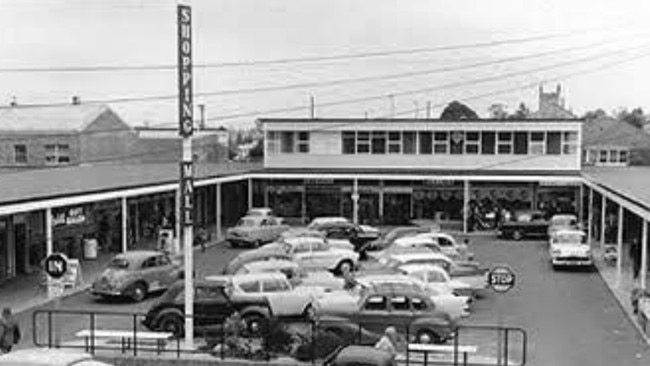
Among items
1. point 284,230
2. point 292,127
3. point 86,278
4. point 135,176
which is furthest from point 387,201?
point 86,278

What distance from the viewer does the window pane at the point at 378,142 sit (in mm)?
49681

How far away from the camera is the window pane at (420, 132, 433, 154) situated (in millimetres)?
49281

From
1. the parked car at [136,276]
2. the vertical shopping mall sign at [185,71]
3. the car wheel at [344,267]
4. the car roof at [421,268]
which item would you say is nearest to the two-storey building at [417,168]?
the car wheel at [344,267]

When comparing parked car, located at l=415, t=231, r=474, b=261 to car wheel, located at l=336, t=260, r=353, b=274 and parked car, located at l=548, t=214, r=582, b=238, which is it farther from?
parked car, located at l=548, t=214, r=582, b=238

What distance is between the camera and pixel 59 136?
65625mm

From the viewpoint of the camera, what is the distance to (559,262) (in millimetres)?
33031

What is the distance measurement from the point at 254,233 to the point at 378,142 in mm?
12591

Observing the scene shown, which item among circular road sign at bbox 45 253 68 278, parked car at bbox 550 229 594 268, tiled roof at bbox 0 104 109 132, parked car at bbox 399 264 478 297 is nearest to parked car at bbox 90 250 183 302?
parked car at bbox 399 264 478 297

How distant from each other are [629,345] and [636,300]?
325 centimetres

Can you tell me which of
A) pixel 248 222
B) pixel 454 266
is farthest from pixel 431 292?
pixel 248 222

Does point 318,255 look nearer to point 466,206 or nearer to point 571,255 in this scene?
point 571,255

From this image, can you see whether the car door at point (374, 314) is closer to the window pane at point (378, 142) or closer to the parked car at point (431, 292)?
the parked car at point (431, 292)

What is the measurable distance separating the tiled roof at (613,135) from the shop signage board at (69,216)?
52.3 m

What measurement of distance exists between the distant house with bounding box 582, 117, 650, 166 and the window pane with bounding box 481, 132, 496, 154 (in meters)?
25.7
